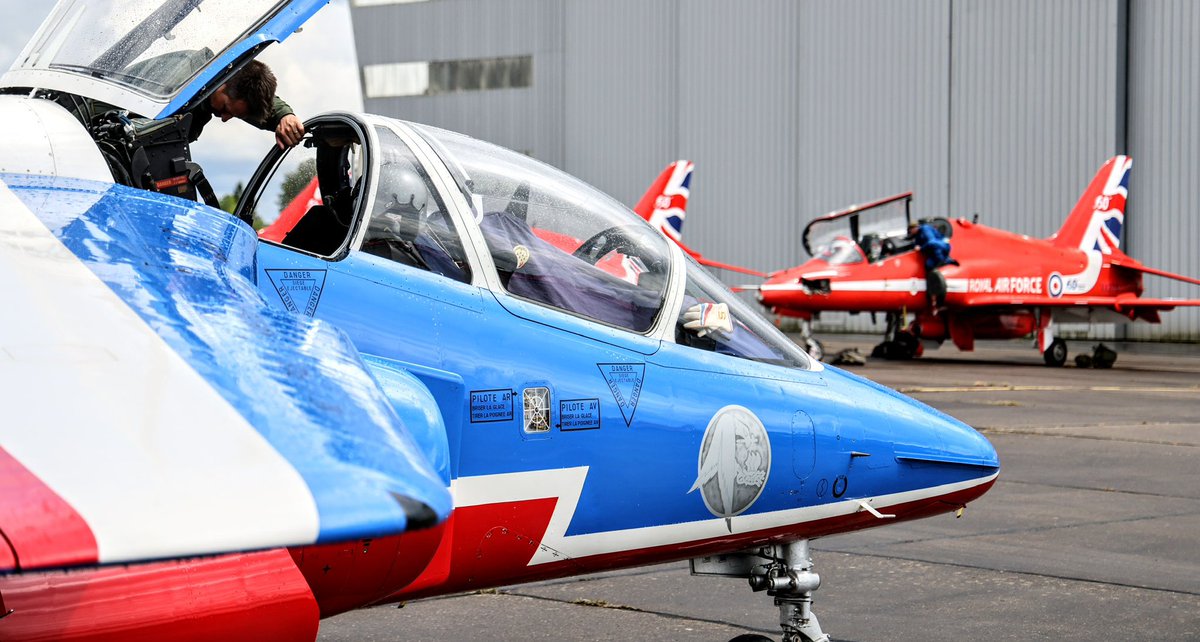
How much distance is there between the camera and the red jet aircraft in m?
24.5

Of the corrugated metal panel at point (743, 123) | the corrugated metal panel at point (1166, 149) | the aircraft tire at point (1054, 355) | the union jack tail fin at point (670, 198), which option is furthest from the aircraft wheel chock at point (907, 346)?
the corrugated metal panel at point (743, 123)

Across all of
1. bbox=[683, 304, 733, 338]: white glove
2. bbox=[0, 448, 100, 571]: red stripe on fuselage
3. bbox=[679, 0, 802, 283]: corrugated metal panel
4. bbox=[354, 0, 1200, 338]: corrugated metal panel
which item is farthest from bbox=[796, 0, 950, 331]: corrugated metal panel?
bbox=[0, 448, 100, 571]: red stripe on fuselage

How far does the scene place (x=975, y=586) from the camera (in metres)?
7.16

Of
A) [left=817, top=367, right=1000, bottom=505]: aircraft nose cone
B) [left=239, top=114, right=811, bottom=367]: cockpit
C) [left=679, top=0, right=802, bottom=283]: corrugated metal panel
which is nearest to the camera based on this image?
[left=239, top=114, right=811, bottom=367]: cockpit

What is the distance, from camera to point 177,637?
298 centimetres

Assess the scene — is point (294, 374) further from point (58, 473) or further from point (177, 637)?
point (177, 637)

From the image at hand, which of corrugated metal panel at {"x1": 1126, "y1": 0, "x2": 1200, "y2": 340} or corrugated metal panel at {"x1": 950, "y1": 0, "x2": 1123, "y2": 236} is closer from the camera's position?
corrugated metal panel at {"x1": 1126, "y1": 0, "x2": 1200, "y2": 340}

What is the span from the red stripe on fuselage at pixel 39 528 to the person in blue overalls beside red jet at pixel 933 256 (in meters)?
23.5

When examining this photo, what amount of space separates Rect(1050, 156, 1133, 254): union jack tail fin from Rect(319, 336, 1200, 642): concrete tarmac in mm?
15273

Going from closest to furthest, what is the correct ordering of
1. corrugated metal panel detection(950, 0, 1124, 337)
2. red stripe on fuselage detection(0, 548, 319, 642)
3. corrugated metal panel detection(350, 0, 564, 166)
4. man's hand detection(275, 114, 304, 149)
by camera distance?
red stripe on fuselage detection(0, 548, 319, 642) < man's hand detection(275, 114, 304, 149) < corrugated metal panel detection(950, 0, 1124, 337) < corrugated metal panel detection(350, 0, 564, 166)

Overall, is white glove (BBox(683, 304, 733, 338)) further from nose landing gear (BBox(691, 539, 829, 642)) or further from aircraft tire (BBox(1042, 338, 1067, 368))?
aircraft tire (BBox(1042, 338, 1067, 368))

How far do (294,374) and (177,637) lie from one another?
931mm

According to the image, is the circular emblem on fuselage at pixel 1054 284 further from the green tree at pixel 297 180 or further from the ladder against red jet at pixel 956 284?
the green tree at pixel 297 180

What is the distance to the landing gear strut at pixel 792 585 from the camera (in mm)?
4867
